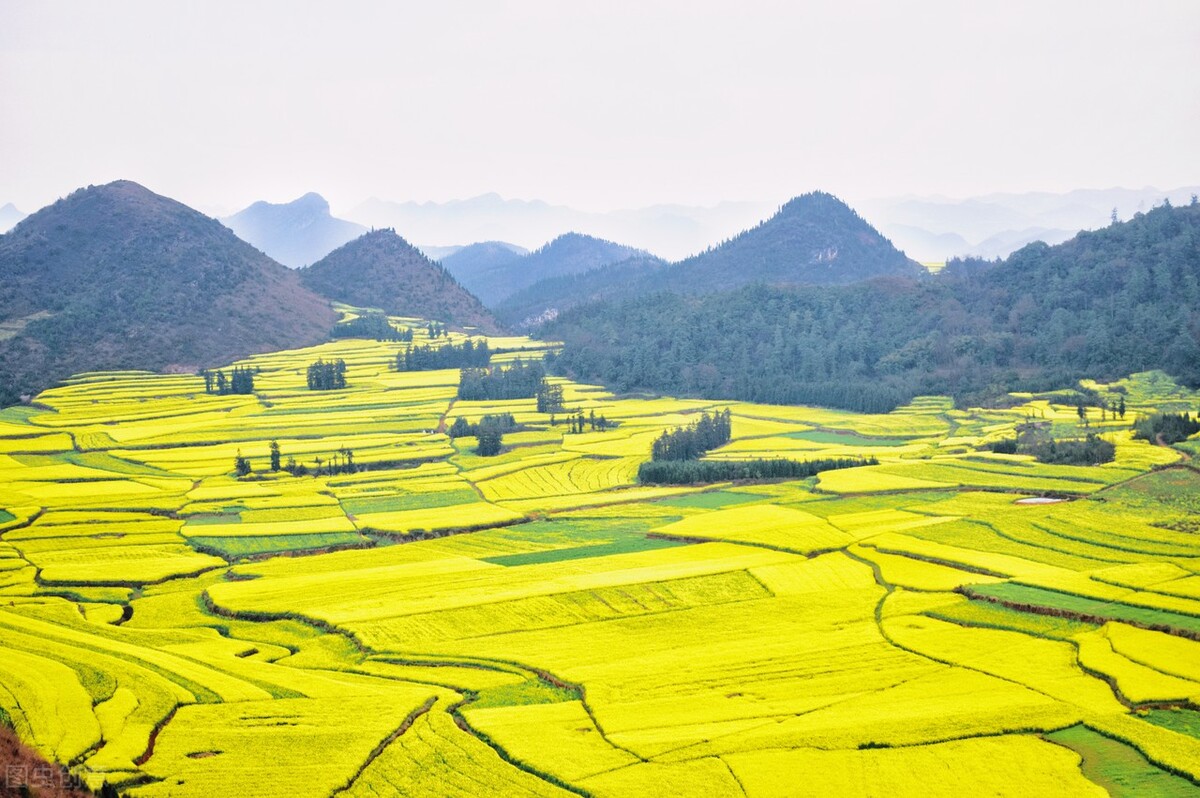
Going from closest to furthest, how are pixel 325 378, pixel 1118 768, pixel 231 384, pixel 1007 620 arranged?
pixel 1118 768, pixel 1007 620, pixel 231 384, pixel 325 378

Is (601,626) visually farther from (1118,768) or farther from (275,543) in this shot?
(275,543)

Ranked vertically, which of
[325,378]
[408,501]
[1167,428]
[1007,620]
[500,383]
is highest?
[325,378]

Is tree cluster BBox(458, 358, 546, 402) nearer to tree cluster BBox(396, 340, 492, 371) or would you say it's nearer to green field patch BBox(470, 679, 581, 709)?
tree cluster BBox(396, 340, 492, 371)

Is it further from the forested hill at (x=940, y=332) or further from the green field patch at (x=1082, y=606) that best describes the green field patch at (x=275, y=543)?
the forested hill at (x=940, y=332)

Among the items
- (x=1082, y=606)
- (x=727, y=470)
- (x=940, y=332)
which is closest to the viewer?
(x=1082, y=606)

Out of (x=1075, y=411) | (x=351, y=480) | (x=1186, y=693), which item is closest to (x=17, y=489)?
(x=351, y=480)

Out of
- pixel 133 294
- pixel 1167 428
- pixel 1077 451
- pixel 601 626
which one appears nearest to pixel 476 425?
pixel 1077 451

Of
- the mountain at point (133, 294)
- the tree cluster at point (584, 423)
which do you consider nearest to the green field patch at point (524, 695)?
the tree cluster at point (584, 423)
